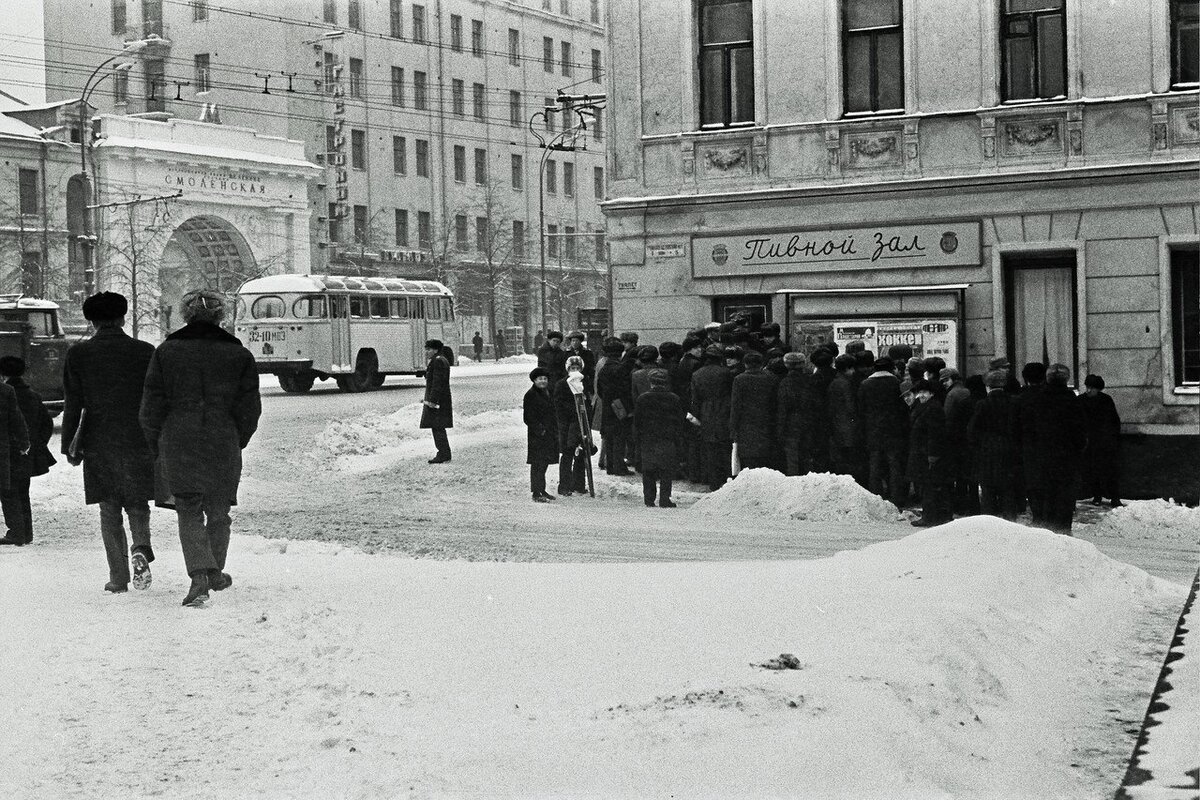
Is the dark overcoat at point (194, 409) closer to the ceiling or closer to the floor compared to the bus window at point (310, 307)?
closer to the floor

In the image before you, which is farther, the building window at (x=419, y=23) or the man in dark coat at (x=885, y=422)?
the building window at (x=419, y=23)

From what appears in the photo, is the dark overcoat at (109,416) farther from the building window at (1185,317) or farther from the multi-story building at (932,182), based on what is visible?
the building window at (1185,317)

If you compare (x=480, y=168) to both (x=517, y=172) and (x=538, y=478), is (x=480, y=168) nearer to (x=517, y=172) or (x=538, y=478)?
(x=517, y=172)

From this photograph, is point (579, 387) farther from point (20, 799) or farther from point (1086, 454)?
point (20, 799)

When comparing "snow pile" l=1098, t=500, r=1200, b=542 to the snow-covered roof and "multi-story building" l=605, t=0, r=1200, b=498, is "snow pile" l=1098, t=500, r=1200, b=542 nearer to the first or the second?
"multi-story building" l=605, t=0, r=1200, b=498

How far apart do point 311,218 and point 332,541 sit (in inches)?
2199

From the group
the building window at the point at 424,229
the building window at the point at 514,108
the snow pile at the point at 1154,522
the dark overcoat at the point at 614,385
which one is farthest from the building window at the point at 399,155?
the snow pile at the point at 1154,522

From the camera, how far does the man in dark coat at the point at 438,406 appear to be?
69.7 feet

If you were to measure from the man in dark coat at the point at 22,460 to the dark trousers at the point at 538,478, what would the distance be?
5179mm

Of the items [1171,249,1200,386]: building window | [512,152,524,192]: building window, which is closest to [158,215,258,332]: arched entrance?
[512,152,524,192]: building window

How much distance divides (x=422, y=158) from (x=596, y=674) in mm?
72038

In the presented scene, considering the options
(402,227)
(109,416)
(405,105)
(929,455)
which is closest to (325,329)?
(929,455)

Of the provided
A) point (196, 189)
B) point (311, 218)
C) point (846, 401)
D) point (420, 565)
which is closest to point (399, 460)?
point (846, 401)

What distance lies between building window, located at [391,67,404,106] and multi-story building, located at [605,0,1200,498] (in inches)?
2087
